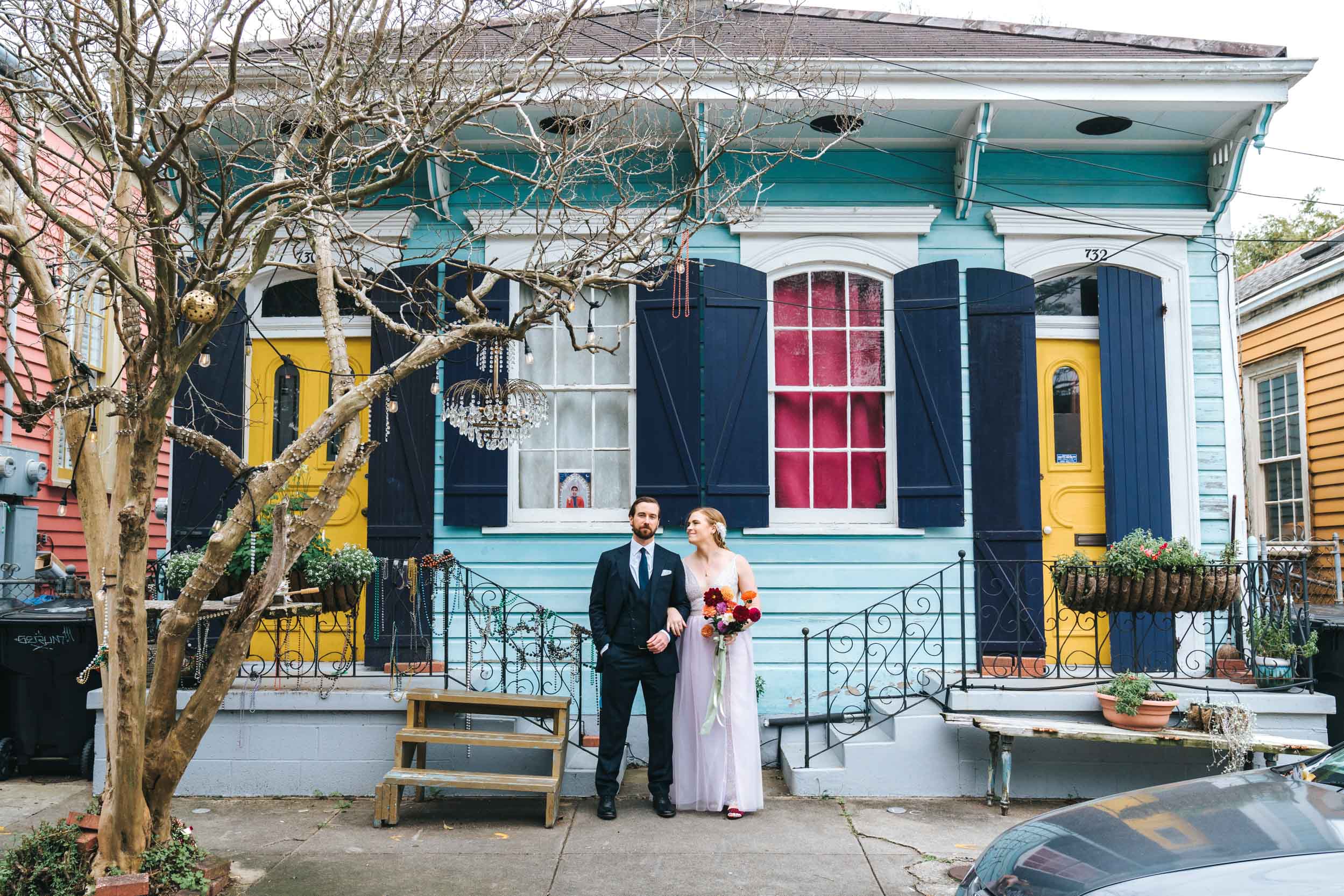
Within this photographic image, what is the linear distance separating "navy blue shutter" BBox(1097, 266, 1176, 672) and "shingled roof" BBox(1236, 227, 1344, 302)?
4974 millimetres

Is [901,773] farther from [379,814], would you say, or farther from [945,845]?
[379,814]

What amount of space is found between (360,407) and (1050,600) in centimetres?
518

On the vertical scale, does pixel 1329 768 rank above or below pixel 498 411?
below

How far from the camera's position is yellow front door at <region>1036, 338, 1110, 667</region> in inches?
301

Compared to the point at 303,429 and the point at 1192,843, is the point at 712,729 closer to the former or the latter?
the point at 1192,843

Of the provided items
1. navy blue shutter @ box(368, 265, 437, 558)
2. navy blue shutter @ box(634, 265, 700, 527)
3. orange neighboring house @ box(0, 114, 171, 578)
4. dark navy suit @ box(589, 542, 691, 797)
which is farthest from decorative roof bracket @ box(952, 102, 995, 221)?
orange neighboring house @ box(0, 114, 171, 578)

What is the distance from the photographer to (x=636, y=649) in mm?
6133

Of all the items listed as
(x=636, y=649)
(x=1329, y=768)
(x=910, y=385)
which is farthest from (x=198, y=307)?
(x=910, y=385)

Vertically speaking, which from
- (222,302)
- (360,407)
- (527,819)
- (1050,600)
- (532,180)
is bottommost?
(527,819)

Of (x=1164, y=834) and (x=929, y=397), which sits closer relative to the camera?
(x=1164, y=834)

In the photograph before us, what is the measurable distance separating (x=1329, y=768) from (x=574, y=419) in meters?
5.40

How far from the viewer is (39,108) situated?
4.95m

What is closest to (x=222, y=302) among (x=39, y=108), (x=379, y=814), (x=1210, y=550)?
(x=39, y=108)

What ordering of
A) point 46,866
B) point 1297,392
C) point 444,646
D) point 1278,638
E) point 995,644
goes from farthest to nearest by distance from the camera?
point 1297,392
point 995,644
point 444,646
point 1278,638
point 46,866
